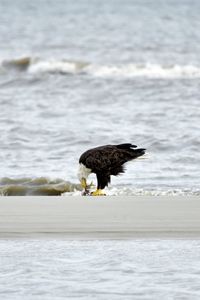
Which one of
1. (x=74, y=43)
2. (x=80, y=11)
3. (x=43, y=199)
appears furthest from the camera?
(x=80, y=11)

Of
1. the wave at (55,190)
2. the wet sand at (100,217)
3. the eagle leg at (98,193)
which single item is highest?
the wave at (55,190)

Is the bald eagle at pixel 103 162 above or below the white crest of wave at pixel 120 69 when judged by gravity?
below

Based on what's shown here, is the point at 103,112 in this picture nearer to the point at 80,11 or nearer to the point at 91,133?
the point at 91,133

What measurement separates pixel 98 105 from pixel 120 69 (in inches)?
298

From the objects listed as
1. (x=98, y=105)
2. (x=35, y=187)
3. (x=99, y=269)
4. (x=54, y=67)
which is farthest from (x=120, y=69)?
(x=99, y=269)

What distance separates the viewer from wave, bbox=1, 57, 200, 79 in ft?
78.9

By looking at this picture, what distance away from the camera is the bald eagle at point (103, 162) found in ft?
31.2

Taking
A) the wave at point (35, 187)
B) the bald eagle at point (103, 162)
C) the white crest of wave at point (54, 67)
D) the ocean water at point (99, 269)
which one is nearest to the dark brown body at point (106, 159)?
the bald eagle at point (103, 162)

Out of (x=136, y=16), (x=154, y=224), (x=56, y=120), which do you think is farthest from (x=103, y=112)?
(x=136, y=16)

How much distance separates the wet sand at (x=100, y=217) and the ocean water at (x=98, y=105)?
1198 millimetres

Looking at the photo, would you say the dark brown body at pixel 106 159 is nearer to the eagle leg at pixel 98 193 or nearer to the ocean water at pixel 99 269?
the eagle leg at pixel 98 193

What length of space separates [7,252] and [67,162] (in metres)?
5.33

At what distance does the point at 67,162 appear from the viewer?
11.7 metres

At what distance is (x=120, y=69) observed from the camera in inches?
998
